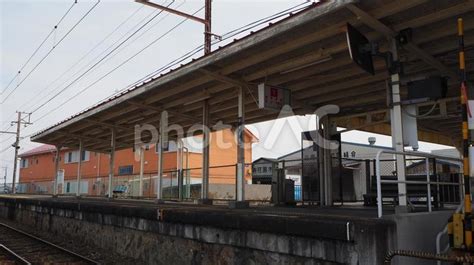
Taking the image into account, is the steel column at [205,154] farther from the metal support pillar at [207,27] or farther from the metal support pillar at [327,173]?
the metal support pillar at [207,27]

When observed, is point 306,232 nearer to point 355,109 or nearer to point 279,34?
point 279,34

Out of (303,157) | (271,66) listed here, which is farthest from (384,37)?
(303,157)

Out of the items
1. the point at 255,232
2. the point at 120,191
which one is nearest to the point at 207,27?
the point at 255,232

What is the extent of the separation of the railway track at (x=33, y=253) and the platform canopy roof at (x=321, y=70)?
4942 millimetres

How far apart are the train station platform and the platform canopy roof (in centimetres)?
316

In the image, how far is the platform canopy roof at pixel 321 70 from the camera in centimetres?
726

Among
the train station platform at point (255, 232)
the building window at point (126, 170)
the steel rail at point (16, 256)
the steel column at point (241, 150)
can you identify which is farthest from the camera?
the building window at point (126, 170)

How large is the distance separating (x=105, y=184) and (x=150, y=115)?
55.6 ft

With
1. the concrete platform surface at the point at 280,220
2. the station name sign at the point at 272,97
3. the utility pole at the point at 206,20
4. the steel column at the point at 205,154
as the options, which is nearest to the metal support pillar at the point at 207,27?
the utility pole at the point at 206,20

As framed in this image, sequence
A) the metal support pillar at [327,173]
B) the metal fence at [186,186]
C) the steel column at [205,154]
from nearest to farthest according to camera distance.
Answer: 1. the metal support pillar at [327,173]
2. the steel column at [205,154]
3. the metal fence at [186,186]

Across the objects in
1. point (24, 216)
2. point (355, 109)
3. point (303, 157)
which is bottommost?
point (24, 216)

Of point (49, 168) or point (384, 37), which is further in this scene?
point (49, 168)

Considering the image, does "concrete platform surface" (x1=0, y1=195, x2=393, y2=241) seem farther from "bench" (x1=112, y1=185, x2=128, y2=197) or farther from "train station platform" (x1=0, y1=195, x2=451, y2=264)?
"bench" (x1=112, y1=185, x2=128, y2=197)

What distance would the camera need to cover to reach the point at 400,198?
6898 mm
